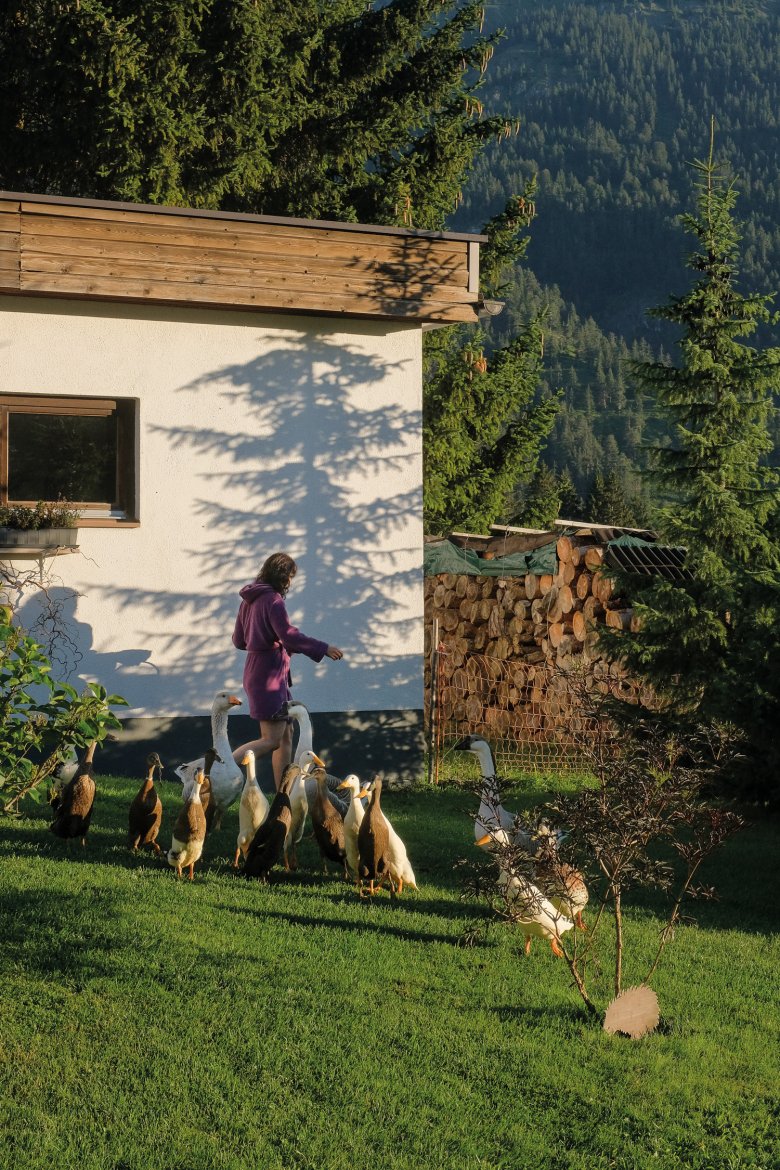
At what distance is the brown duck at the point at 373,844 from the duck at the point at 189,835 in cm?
97

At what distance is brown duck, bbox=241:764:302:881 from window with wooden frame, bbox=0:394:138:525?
4.37m

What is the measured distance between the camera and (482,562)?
18828mm

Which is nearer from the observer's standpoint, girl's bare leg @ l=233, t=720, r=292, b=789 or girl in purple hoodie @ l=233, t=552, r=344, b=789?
girl's bare leg @ l=233, t=720, r=292, b=789

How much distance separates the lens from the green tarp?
17.7m

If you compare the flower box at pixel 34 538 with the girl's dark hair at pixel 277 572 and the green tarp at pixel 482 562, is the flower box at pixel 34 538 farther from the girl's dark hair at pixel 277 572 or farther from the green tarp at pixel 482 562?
the green tarp at pixel 482 562

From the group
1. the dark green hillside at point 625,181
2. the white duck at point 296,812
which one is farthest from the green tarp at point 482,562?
the dark green hillside at point 625,181

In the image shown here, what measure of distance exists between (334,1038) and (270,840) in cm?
239

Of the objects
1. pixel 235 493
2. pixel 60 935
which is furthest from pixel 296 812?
pixel 235 493

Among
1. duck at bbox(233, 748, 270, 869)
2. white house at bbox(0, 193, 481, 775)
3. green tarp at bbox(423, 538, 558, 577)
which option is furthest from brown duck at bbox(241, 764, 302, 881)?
green tarp at bbox(423, 538, 558, 577)

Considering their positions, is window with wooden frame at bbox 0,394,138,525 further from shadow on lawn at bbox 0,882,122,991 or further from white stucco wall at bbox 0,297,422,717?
shadow on lawn at bbox 0,882,122,991

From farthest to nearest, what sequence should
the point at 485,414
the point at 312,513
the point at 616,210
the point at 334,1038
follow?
the point at 616,210 → the point at 485,414 → the point at 312,513 → the point at 334,1038

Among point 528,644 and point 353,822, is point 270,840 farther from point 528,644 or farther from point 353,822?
point 528,644

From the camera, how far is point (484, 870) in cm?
683

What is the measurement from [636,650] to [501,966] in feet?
19.3
